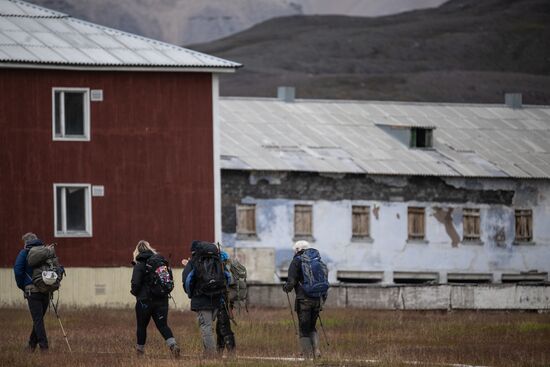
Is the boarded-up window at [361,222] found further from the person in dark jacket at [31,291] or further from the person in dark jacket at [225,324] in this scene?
the person in dark jacket at [31,291]

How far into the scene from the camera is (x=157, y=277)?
1903 cm

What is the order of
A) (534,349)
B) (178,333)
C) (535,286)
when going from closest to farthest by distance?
1. (534,349)
2. (178,333)
3. (535,286)

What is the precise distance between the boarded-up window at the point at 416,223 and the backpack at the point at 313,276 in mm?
32543

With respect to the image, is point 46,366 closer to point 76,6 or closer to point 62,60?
point 62,60

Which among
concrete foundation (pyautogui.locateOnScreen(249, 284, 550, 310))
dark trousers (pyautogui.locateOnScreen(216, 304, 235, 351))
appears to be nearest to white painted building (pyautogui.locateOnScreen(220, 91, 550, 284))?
concrete foundation (pyautogui.locateOnScreen(249, 284, 550, 310))

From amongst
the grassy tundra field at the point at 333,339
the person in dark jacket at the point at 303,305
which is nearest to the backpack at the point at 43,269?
the grassy tundra field at the point at 333,339

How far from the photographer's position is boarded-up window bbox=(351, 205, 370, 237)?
51.0 meters

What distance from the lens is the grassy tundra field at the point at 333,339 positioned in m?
18.8

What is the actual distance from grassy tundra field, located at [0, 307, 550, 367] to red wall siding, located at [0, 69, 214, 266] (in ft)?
10.1

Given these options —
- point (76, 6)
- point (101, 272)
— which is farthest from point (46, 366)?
point (76, 6)

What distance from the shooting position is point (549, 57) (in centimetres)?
13288

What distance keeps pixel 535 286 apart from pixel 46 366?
62.5 feet

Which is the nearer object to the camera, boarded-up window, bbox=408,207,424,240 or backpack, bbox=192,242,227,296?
backpack, bbox=192,242,227,296

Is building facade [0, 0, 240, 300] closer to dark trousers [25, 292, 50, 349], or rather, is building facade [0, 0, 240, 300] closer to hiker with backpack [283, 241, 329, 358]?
dark trousers [25, 292, 50, 349]
